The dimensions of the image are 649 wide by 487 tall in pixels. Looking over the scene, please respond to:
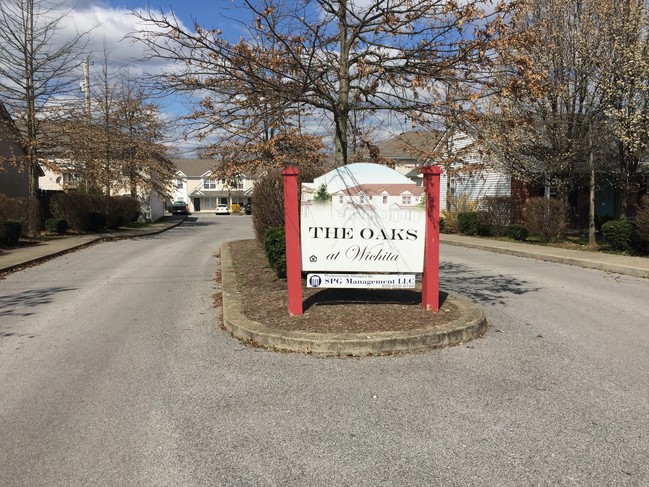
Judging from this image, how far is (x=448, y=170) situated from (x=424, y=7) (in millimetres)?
2150

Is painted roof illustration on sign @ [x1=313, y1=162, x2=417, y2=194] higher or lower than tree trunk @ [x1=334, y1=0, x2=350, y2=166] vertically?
lower

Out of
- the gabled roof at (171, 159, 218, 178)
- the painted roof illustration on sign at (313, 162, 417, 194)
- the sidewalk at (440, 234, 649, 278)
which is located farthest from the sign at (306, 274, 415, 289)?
the gabled roof at (171, 159, 218, 178)

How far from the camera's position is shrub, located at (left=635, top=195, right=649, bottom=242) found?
12625 millimetres

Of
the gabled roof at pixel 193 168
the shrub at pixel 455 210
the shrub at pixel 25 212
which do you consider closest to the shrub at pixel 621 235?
the shrub at pixel 455 210

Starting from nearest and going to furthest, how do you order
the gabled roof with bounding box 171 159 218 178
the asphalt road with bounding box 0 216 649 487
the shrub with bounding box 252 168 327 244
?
the asphalt road with bounding box 0 216 649 487 < the shrub with bounding box 252 168 327 244 < the gabled roof with bounding box 171 159 218 178

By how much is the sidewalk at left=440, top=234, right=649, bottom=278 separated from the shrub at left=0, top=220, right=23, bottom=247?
50.2ft

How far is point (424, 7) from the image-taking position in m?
5.88

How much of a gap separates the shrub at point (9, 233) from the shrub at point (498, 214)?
1753 centimetres

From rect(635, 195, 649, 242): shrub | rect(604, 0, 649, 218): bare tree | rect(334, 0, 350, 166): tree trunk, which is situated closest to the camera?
rect(334, 0, 350, 166): tree trunk

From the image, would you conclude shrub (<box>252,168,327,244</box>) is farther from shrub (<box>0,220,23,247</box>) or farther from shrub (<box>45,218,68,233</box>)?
shrub (<box>45,218,68,233</box>)

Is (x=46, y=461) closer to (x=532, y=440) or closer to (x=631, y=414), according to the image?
(x=532, y=440)

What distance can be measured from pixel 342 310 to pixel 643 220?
10.3 metres

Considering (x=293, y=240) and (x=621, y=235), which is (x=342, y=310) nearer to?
(x=293, y=240)

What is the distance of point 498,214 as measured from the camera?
20516mm
